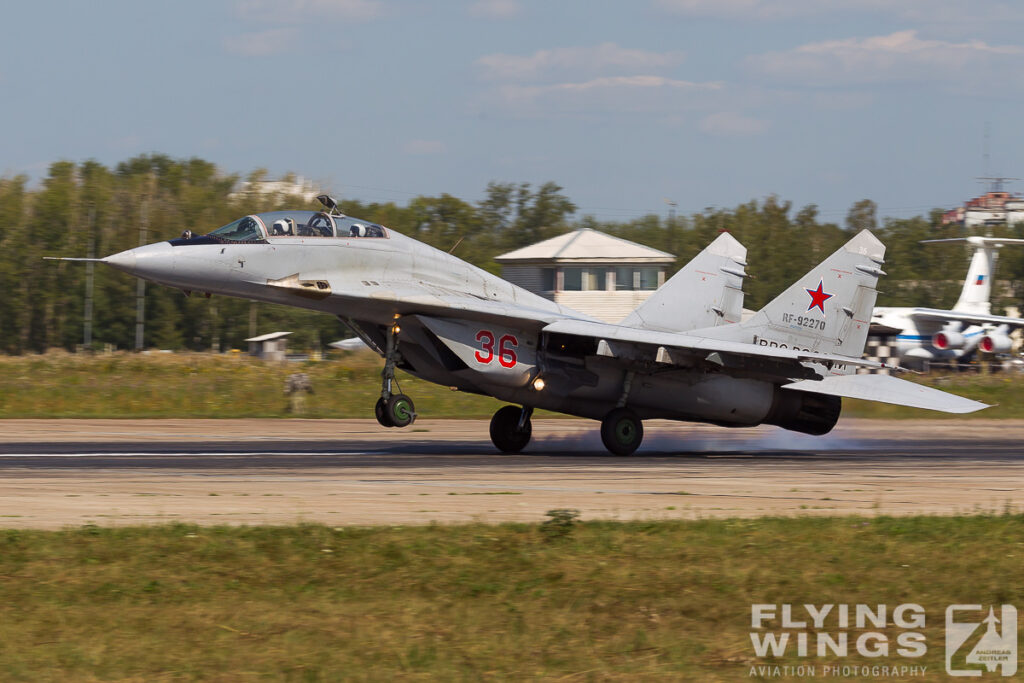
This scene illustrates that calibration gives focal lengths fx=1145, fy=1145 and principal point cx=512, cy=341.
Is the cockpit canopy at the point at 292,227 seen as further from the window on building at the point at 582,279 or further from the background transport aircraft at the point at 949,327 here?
the window on building at the point at 582,279

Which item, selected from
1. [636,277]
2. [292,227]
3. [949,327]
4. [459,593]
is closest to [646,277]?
[636,277]

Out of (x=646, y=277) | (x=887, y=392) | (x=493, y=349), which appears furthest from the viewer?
(x=646, y=277)

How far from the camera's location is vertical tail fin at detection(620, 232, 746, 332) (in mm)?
21453

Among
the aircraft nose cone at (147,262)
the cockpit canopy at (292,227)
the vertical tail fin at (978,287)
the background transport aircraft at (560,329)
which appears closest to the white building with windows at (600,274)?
the vertical tail fin at (978,287)

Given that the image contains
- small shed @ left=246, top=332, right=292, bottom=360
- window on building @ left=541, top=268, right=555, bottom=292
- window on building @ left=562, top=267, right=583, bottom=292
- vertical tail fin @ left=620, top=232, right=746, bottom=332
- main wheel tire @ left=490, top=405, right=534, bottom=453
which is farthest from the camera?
small shed @ left=246, top=332, right=292, bottom=360

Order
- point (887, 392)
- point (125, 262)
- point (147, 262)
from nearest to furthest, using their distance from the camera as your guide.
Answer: point (125, 262), point (147, 262), point (887, 392)

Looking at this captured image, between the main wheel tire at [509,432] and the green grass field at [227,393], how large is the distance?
1021 cm

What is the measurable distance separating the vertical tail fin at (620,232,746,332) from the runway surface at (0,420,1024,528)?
2471mm

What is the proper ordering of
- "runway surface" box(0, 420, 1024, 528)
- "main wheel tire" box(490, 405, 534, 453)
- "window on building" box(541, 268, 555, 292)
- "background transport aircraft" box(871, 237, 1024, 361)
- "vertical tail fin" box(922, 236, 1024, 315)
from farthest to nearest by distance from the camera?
"window on building" box(541, 268, 555, 292)
"vertical tail fin" box(922, 236, 1024, 315)
"background transport aircraft" box(871, 237, 1024, 361)
"main wheel tire" box(490, 405, 534, 453)
"runway surface" box(0, 420, 1024, 528)

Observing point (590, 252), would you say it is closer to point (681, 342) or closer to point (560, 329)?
point (681, 342)

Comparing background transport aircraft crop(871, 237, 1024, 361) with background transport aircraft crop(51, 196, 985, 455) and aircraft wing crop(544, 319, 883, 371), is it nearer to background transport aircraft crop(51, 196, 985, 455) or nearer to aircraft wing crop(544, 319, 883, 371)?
background transport aircraft crop(51, 196, 985, 455)

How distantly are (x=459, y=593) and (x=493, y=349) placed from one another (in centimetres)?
1015

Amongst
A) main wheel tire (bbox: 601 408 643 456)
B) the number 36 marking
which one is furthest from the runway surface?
the number 36 marking

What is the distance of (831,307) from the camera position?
70.1 feet
